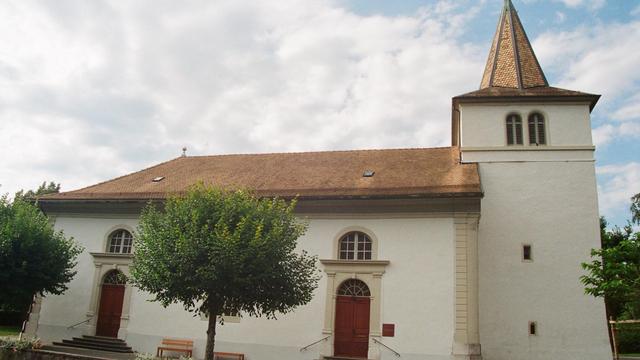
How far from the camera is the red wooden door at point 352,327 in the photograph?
18.9 metres

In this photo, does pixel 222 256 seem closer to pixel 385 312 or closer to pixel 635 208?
pixel 385 312

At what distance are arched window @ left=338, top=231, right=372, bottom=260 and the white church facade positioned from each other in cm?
4

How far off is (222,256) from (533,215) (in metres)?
12.6

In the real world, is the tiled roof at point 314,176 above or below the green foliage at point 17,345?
above

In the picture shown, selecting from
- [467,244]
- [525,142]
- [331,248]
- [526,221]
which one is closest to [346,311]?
[331,248]

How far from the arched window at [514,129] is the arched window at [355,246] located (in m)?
7.66

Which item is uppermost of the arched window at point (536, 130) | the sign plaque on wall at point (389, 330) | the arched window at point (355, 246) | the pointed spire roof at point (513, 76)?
the pointed spire roof at point (513, 76)

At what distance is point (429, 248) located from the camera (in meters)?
19.1

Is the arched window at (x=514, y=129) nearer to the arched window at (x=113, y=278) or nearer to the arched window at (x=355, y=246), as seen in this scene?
the arched window at (x=355, y=246)

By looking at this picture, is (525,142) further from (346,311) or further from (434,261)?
(346,311)

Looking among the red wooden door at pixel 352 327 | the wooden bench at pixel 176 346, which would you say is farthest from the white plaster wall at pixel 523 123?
the wooden bench at pixel 176 346

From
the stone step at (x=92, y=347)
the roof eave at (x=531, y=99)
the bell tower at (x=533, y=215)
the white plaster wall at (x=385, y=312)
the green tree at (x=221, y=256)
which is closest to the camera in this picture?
the green tree at (x=221, y=256)

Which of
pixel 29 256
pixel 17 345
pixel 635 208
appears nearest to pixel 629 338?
pixel 635 208

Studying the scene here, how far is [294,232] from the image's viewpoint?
679 inches
